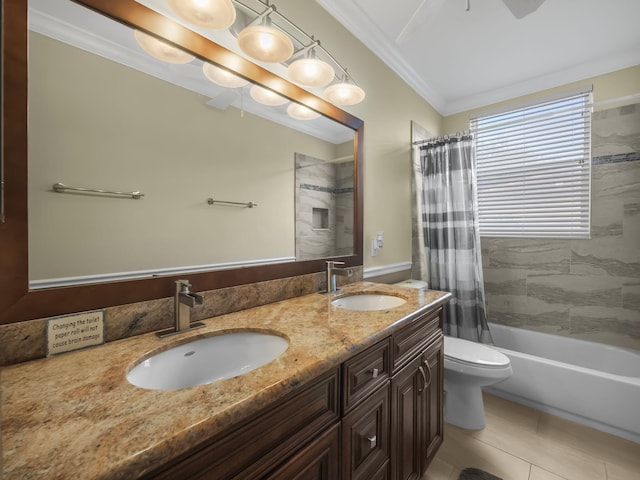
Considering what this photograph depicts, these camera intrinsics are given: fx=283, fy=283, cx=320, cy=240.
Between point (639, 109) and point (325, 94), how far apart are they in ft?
8.00

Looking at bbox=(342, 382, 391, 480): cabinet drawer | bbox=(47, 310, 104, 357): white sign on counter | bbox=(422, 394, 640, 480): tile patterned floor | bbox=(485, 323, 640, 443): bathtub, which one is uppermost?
bbox=(47, 310, 104, 357): white sign on counter

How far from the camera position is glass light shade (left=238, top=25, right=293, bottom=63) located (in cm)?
107

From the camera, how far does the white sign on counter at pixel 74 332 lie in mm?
738

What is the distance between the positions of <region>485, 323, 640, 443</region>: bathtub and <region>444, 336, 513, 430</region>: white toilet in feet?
1.17

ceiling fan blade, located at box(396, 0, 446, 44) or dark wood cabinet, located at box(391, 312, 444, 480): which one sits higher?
ceiling fan blade, located at box(396, 0, 446, 44)

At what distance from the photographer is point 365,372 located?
0.93 metres

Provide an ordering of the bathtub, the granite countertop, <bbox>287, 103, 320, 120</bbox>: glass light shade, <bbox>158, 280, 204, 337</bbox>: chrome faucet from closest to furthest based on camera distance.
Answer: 1. the granite countertop
2. <bbox>158, 280, 204, 337</bbox>: chrome faucet
3. <bbox>287, 103, 320, 120</bbox>: glass light shade
4. the bathtub

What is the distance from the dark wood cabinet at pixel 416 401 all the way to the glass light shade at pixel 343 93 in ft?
3.98

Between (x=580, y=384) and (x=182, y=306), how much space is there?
2.35m

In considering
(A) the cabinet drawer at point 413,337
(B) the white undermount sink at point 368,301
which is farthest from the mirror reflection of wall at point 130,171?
(A) the cabinet drawer at point 413,337

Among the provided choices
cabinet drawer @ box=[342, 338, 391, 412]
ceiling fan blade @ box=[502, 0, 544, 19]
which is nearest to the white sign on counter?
cabinet drawer @ box=[342, 338, 391, 412]

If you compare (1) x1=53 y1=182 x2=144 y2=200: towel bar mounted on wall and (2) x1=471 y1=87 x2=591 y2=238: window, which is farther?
(2) x1=471 y1=87 x2=591 y2=238: window

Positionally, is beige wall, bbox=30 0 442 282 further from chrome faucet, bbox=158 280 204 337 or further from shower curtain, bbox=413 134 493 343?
chrome faucet, bbox=158 280 204 337

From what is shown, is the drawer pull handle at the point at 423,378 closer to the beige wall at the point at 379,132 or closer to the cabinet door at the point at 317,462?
the cabinet door at the point at 317,462
